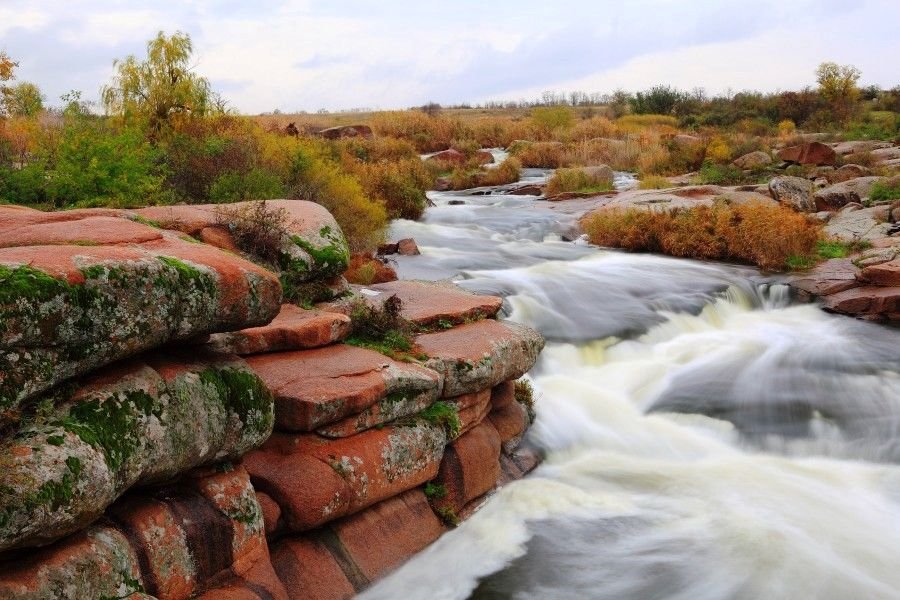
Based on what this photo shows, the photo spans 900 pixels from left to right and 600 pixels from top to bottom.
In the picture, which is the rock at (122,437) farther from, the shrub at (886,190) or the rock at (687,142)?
the rock at (687,142)

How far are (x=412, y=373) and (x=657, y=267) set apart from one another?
9.31 metres

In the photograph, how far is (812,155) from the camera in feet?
83.0

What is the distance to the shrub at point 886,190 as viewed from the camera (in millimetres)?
19455

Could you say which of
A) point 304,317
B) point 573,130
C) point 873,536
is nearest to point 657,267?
point 873,536

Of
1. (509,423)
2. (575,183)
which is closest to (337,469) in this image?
(509,423)

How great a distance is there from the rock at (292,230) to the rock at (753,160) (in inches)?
759

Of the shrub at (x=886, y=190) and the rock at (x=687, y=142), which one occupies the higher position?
the rock at (x=687, y=142)

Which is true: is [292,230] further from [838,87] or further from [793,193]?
[838,87]

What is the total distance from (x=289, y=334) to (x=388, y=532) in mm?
1844

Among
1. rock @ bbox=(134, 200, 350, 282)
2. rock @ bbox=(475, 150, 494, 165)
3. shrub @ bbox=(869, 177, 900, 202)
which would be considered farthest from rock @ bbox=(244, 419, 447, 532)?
rock @ bbox=(475, 150, 494, 165)

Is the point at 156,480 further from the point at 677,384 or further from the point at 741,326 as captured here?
the point at 741,326

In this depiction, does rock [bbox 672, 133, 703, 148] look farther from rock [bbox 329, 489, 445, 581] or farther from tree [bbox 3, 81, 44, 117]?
rock [bbox 329, 489, 445, 581]

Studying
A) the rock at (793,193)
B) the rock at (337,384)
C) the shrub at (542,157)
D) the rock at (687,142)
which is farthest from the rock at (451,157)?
the rock at (337,384)

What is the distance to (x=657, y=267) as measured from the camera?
15.0 metres
